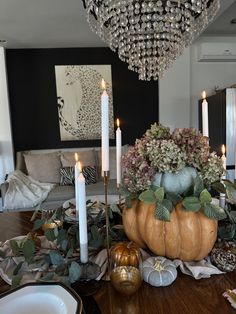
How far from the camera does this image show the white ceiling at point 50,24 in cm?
263

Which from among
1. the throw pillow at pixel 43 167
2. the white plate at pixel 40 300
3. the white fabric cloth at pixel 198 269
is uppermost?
the white plate at pixel 40 300

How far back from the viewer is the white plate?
23.8 inches

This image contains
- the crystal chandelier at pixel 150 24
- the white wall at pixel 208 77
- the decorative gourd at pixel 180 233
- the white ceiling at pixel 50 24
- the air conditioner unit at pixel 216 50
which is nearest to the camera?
the decorative gourd at pixel 180 233

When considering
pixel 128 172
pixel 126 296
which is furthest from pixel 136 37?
pixel 126 296

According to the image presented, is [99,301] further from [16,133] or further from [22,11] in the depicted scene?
[16,133]

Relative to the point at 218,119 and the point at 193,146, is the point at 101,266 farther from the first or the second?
the point at 218,119

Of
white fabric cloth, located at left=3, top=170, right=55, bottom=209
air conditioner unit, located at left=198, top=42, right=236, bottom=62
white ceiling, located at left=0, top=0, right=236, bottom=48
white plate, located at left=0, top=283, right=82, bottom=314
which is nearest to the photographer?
white plate, located at left=0, top=283, right=82, bottom=314

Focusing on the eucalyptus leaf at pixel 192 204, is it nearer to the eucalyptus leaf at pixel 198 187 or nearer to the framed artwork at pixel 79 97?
the eucalyptus leaf at pixel 198 187

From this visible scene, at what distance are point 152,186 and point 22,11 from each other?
2.68 meters

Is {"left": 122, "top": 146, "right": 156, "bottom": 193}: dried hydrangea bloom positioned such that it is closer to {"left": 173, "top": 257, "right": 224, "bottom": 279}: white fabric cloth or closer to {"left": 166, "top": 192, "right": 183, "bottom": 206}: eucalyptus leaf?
{"left": 166, "top": 192, "right": 183, "bottom": 206}: eucalyptus leaf

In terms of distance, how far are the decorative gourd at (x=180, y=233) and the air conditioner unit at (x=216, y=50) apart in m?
3.95

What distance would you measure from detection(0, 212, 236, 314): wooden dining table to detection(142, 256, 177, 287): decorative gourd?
0.05 ft

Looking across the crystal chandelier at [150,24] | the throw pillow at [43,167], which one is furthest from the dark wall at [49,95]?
the crystal chandelier at [150,24]

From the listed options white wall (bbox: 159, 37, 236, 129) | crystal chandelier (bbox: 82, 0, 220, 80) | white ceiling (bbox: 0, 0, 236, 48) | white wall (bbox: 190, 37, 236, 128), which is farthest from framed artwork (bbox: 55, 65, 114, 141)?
crystal chandelier (bbox: 82, 0, 220, 80)
